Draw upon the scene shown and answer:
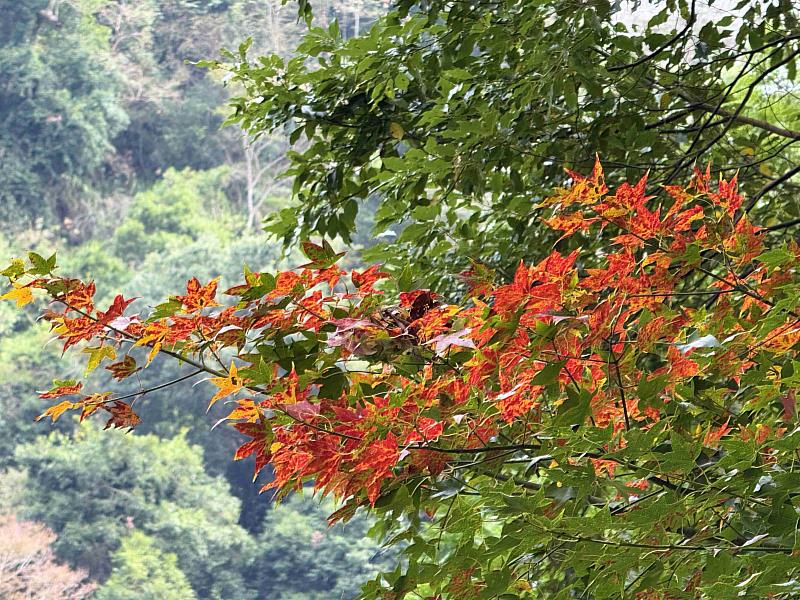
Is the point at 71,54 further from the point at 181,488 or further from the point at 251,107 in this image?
the point at 251,107

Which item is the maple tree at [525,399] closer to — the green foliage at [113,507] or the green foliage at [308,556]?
the green foliage at [308,556]

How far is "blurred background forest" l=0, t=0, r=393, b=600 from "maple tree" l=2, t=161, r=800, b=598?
7.11 meters

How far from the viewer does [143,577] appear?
343 inches

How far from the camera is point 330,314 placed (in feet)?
2.33

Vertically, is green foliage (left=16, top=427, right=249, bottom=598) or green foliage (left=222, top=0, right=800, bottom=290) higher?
green foliage (left=222, top=0, right=800, bottom=290)

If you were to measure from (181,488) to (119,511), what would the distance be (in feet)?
1.89

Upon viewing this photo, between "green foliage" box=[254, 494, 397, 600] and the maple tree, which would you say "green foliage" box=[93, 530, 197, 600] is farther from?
the maple tree

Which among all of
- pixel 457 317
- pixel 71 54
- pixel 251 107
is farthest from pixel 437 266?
pixel 71 54

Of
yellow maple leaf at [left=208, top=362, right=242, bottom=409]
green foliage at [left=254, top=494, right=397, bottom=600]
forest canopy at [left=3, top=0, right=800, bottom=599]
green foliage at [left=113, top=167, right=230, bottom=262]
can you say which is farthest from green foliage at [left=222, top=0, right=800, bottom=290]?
green foliage at [left=113, top=167, right=230, bottom=262]

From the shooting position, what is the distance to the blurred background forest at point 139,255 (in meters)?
8.88

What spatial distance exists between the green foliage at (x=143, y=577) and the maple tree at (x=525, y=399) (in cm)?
842

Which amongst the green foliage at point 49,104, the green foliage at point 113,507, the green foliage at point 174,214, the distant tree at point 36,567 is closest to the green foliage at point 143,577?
the green foliage at point 113,507

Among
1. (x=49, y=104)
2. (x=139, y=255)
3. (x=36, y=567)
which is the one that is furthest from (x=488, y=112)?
(x=49, y=104)

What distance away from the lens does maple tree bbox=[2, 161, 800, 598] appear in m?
0.61
